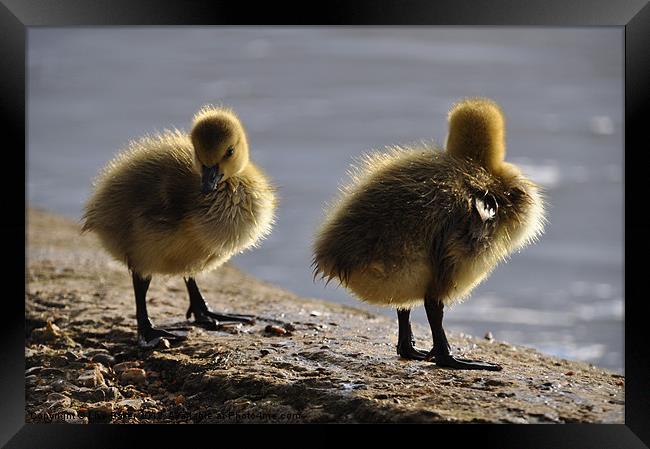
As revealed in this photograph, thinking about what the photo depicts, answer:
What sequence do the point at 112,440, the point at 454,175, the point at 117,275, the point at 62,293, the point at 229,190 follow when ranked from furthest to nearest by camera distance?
1. the point at 117,275
2. the point at 62,293
3. the point at 229,190
4. the point at 454,175
5. the point at 112,440

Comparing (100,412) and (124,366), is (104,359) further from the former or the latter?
(100,412)

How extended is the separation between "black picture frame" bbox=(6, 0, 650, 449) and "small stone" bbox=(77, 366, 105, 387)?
432 millimetres

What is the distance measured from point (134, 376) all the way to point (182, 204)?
67 cm

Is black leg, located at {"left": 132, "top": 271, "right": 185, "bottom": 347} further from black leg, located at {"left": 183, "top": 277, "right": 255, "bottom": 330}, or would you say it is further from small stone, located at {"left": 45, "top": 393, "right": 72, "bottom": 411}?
small stone, located at {"left": 45, "top": 393, "right": 72, "bottom": 411}

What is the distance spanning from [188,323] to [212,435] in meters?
1.23

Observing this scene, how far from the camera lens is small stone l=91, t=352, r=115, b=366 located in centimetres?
395

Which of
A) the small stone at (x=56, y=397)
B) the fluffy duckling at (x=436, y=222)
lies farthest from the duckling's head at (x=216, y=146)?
the small stone at (x=56, y=397)

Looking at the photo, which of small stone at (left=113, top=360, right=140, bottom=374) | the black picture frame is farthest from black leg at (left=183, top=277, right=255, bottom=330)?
the black picture frame

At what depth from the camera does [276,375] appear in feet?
11.8

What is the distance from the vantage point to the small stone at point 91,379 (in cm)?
371

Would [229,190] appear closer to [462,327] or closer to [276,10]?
[276,10]

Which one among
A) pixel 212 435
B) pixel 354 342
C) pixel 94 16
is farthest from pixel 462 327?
pixel 94 16

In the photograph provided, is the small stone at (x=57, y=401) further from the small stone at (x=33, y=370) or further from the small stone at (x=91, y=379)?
the small stone at (x=33, y=370)

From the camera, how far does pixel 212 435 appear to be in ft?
10.5
